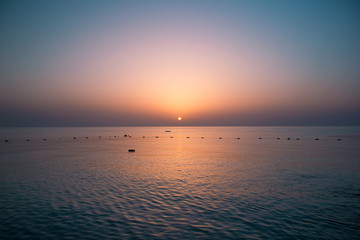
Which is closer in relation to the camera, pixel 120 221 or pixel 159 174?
pixel 120 221

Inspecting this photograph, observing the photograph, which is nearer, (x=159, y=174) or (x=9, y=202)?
(x=9, y=202)

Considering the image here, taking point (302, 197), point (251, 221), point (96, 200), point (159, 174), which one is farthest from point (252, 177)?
point (96, 200)

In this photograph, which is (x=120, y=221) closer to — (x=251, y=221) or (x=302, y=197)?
(x=251, y=221)

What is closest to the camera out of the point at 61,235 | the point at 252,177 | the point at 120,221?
the point at 61,235

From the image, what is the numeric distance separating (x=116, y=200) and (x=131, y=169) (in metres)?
17.0

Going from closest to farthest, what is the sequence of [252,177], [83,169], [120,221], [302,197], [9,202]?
[120,221] < [9,202] < [302,197] < [252,177] < [83,169]

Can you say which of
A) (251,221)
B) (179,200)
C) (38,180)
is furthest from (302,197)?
(38,180)

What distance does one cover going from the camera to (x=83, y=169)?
3853 cm

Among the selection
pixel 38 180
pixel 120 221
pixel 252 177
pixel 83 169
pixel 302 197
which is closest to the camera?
pixel 120 221

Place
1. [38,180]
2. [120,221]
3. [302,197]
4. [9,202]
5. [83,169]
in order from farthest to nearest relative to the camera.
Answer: [83,169] → [38,180] → [302,197] → [9,202] → [120,221]

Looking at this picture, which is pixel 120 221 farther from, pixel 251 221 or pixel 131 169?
pixel 131 169

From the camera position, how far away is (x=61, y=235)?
48.5 ft

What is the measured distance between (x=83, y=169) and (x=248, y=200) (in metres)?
27.2

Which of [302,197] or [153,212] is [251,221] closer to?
[153,212]
